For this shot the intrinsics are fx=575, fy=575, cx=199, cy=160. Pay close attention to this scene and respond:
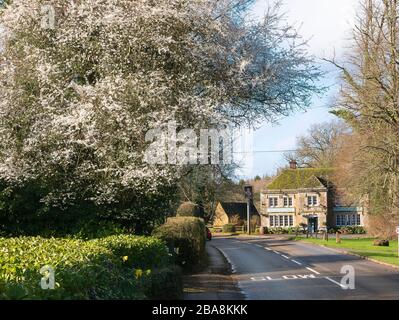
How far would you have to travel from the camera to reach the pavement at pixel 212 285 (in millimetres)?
15203

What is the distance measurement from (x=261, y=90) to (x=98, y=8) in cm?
444

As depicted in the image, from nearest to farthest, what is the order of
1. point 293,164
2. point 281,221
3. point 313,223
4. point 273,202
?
point 313,223 → point 281,221 → point 273,202 → point 293,164

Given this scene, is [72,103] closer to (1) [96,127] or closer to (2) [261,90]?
(1) [96,127]

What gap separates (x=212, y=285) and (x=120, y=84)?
8.11 meters

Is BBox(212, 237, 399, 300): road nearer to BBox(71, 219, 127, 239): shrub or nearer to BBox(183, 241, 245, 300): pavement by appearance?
BBox(183, 241, 245, 300): pavement

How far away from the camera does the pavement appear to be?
49.9 feet

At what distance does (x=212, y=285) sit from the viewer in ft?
60.3

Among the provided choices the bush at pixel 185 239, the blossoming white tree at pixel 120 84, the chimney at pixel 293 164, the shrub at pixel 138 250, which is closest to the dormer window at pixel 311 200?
the chimney at pixel 293 164

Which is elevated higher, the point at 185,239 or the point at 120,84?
the point at 120,84

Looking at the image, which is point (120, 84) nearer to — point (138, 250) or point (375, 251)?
point (138, 250)

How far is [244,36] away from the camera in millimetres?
13977

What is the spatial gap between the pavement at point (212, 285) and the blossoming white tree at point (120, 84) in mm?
3086

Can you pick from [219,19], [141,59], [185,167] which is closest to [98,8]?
[141,59]

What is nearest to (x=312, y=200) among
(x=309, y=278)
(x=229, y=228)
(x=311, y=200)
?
(x=311, y=200)
